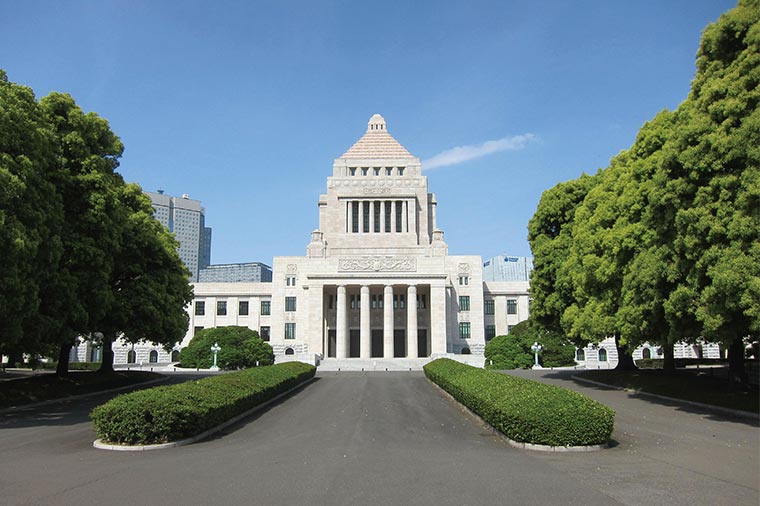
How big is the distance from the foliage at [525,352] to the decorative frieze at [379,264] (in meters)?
10.8

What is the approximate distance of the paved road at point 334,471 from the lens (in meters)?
7.86

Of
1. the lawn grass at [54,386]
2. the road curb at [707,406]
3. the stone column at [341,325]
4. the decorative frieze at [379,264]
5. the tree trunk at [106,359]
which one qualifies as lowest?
the road curb at [707,406]

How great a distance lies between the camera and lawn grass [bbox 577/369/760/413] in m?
17.2

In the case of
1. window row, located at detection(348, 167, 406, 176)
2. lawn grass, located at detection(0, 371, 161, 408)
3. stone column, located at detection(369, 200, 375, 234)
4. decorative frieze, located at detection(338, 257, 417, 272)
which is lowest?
lawn grass, located at detection(0, 371, 161, 408)

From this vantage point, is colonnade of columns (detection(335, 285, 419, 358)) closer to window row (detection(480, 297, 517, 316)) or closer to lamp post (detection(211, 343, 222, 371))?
lamp post (detection(211, 343, 222, 371))

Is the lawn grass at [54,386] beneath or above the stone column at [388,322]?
beneath

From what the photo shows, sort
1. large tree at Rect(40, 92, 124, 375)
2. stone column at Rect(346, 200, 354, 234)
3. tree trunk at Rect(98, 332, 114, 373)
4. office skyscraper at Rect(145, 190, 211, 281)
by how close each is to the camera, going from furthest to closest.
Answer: office skyscraper at Rect(145, 190, 211, 281), stone column at Rect(346, 200, 354, 234), tree trunk at Rect(98, 332, 114, 373), large tree at Rect(40, 92, 124, 375)

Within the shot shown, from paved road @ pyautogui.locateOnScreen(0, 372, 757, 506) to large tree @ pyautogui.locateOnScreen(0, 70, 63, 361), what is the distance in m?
4.07

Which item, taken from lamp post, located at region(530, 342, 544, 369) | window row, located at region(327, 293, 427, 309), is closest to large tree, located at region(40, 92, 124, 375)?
lamp post, located at region(530, 342, 544, 369)

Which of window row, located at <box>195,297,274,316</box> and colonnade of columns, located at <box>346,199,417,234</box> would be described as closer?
colonnade of columns, located at <box>346,199,417,234</box>

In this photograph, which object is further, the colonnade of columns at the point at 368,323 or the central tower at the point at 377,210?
the central tower at the point at 377,210

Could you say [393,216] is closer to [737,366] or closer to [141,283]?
[141,283]

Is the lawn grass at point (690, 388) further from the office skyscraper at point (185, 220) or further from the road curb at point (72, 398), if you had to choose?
the office skyscraper at point (185, 220)

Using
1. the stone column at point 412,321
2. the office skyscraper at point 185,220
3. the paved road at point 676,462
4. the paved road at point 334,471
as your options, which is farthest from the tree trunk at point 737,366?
the office skyscraper at point 185,220
